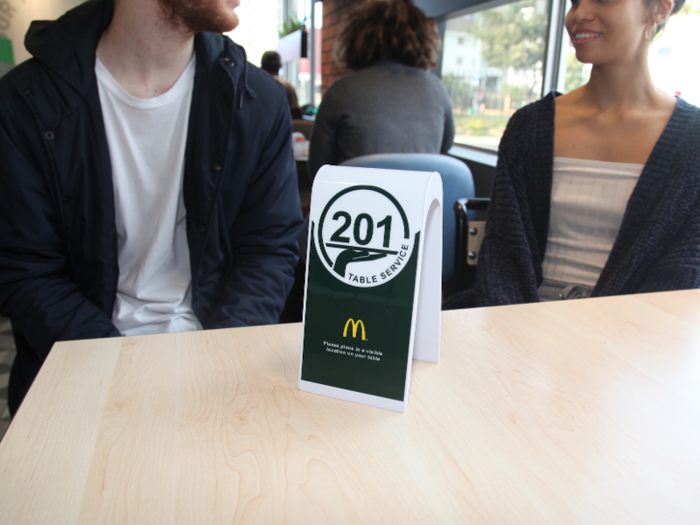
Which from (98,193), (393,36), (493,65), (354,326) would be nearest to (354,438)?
(354,326)

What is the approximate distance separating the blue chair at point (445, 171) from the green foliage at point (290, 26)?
18.0 feet

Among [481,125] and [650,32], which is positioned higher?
[650,32]

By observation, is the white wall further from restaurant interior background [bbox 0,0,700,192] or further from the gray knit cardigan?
the gray knit cardigan

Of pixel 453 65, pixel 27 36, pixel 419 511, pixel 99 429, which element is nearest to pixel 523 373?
pixel 419 511

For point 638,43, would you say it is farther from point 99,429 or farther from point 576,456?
point 99,429

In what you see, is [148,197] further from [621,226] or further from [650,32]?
[650,32]

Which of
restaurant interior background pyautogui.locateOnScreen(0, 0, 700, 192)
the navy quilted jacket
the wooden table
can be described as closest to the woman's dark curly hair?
restaurant interior background pyautogui.locateOnScreen(0, 0, 700, 192)

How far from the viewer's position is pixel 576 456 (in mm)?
468

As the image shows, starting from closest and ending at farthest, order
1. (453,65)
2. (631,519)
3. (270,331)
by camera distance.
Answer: (631,519) → (270,331) → (453,65)

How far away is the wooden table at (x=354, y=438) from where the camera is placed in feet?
1.33

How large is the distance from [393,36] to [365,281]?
2.00m

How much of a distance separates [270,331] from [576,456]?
16.1 inches

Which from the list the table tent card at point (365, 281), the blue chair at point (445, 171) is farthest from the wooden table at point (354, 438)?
the blue chair at point (445, 171)

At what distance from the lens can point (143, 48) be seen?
1177 mm
